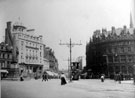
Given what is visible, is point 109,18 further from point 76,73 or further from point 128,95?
point 76,73

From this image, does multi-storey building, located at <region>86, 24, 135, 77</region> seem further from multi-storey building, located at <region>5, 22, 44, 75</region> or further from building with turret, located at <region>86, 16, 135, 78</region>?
multi-storey building, located at <region>5, 22, 44, 75</region>

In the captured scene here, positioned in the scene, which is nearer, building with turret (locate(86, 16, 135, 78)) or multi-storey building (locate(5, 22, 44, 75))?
multi-storey building (locate(5, 22, 44, 75))

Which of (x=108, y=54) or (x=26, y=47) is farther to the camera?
(x=108, y=54)

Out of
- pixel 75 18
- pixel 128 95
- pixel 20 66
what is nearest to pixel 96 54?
pixel 20 66

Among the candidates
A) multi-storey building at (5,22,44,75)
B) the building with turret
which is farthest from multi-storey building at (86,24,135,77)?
multi-storey building at (5,22,44,75)

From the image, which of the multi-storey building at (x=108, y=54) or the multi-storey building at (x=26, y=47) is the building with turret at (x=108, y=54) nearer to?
the multi-storey building at (x=108, y=54)

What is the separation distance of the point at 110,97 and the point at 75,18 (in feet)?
6.03

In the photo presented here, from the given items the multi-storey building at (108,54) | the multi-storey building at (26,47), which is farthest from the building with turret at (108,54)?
the multi-storey building at (26,47)

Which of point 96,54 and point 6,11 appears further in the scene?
point 96,54

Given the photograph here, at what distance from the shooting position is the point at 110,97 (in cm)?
455

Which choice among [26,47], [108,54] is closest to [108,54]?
[108,54]

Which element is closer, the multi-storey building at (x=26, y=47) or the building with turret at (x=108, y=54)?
the multi-storey building at (x=26, y=47)

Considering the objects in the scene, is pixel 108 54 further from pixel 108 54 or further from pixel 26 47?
pixel 26 47

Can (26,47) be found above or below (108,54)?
above
